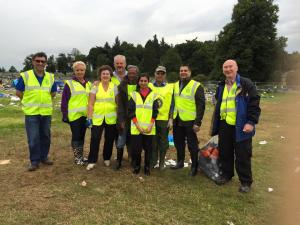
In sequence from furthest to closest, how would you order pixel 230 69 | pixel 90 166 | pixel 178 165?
pixel 178 165 < pixel 90 166 < pixel 230 69

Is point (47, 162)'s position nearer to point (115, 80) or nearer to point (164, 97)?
point (115, 80)

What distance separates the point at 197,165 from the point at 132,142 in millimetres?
1302

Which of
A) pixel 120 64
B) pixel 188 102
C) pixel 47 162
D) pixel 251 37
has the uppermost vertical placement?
pixel 251 37

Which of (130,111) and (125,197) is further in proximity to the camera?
(130,111)

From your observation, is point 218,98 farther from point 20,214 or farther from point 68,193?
point 20,214

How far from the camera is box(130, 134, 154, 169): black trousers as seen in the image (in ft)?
19.0

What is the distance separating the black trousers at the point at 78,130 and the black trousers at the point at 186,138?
5.67 ft

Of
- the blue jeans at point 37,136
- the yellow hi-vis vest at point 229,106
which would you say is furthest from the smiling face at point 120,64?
the yellow hi-vis vest at point 229,106

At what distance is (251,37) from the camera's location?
147 ft

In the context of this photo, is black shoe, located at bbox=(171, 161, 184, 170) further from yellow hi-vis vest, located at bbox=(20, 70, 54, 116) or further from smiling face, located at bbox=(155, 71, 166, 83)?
yellow hi-vis vest, located at bbox=(20, 70, 54, 116)

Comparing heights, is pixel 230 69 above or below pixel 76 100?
above

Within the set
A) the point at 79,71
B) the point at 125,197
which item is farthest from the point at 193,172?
the point at 79,71

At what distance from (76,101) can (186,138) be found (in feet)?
7.05

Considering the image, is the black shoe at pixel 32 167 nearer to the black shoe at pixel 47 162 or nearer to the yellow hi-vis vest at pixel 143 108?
the black shoe at pixel 47 162
